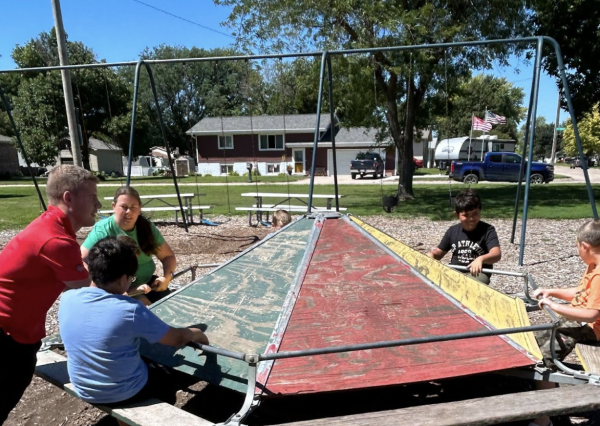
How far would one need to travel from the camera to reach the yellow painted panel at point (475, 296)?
9.37ft

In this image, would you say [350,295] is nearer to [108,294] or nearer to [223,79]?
[108,294]

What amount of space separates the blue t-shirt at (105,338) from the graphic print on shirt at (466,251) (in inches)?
108

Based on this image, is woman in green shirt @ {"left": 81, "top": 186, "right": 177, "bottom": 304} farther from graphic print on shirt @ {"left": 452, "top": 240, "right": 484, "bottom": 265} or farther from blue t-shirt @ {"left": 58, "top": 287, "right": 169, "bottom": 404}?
graphic print on shirt @ {"left": 452, "top": 240, "right": 484, "bottom": 265}

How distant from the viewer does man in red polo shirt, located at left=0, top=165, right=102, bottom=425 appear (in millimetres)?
2318

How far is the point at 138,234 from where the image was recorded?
3.76m

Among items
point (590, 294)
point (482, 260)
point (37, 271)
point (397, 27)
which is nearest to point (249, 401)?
point (37, 271)

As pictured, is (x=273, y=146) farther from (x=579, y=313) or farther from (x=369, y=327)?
(x=579, y=313)

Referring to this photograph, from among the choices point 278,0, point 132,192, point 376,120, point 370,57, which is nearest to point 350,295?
point 132,192

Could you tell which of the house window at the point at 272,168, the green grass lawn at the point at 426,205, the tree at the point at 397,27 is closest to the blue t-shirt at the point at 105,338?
the green grass lawn at the point at 426,205

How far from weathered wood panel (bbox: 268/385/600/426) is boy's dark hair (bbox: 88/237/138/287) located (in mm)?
1037

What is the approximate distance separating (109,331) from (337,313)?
4.08ft

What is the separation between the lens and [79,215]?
2.52 meters

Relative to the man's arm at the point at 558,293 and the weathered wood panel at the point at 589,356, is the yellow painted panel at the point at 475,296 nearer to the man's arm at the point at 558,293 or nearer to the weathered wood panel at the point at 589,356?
the man's arm at the point at 558,293

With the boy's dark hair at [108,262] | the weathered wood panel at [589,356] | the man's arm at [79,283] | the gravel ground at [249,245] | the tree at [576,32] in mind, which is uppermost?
the tree at [576,32]
